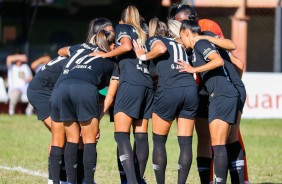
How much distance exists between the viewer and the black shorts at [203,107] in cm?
1057

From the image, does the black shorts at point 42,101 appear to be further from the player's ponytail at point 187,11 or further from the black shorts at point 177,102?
the player's ponytail at point 187,11

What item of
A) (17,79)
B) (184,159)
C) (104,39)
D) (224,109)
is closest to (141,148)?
(184,159)

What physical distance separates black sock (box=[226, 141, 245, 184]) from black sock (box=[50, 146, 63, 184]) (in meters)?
1.91

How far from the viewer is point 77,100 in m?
10.0

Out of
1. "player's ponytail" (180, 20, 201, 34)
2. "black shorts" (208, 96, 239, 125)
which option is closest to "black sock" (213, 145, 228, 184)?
"black shorts" (208, 96, 239, 125)

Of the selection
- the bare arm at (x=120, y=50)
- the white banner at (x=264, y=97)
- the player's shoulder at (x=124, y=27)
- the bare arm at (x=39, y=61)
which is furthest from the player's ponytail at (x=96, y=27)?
the bare arm at (x=39, y=61)

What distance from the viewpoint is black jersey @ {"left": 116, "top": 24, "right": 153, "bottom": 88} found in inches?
411

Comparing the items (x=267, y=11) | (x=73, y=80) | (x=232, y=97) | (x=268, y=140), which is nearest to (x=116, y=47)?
(x=73, y=80)

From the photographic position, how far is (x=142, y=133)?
1059 cm

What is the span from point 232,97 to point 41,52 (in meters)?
15.3

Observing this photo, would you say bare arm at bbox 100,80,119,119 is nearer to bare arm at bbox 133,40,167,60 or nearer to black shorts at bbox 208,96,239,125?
bare arm at bbox 133,40,167,60

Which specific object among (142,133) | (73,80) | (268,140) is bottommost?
(268,140)

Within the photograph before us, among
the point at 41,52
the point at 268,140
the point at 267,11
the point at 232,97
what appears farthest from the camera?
the point at 267,11

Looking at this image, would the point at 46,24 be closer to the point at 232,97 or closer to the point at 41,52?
the point at 41,52
